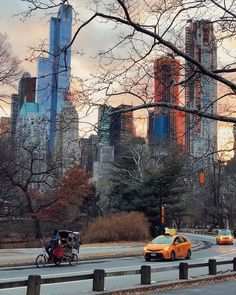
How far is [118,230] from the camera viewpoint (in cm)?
4909

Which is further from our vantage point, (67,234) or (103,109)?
(67,234)

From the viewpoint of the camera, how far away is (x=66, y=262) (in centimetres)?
2694

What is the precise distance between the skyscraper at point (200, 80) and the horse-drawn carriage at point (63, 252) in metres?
9.73

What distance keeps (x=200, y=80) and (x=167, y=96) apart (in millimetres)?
1213

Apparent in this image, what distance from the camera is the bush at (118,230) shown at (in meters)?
48.2

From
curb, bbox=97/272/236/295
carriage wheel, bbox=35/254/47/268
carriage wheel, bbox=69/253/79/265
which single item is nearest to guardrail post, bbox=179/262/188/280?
curb, bbox=97/272/236/295

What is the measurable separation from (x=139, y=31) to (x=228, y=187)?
8545 centimetres

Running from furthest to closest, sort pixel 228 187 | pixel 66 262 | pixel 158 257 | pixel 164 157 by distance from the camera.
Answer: pixel 228 187 < pixel 164 157 < pixel 158 257 < pixel 66 262

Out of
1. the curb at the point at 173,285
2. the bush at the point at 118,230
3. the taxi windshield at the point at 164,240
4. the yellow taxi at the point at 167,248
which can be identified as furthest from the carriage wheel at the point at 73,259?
the bush at the point at 118,230

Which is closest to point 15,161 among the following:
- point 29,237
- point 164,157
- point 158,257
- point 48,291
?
point 29,237

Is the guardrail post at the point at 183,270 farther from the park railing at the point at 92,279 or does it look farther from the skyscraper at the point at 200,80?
the skyscraper at the point at 200,80

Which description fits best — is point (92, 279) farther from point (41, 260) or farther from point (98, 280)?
point (41, 260)

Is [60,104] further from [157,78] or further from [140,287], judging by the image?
[140,287]

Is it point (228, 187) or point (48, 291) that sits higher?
point (228, 187)
